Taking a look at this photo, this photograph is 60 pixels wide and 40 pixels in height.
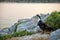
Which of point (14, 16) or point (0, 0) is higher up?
point (0, 0)

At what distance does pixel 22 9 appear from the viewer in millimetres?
3080

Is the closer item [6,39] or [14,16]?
[6,39]

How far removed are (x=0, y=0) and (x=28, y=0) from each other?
0.52 m

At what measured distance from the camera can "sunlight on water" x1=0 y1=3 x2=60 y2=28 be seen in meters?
2.96

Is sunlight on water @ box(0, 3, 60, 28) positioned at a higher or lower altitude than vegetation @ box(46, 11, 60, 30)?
lower

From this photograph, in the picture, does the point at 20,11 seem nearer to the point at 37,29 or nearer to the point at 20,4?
the point at 20,4

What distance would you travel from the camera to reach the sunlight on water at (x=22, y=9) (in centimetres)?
296

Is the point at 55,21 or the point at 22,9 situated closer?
the point at 55,21

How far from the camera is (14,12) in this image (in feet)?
9.93

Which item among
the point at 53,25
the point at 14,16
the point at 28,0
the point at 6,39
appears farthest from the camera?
the point at 28,0

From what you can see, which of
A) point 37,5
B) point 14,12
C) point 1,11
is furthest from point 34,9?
point 1,11

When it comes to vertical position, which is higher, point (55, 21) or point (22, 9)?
point (55, 21)

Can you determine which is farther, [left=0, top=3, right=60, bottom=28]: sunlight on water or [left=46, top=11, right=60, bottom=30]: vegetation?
[left=0, top=3, right=60, bottom=28]: sunlight on water

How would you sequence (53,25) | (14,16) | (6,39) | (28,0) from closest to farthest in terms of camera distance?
(6,39) < (53,25) < (14,16) < (28,0)
